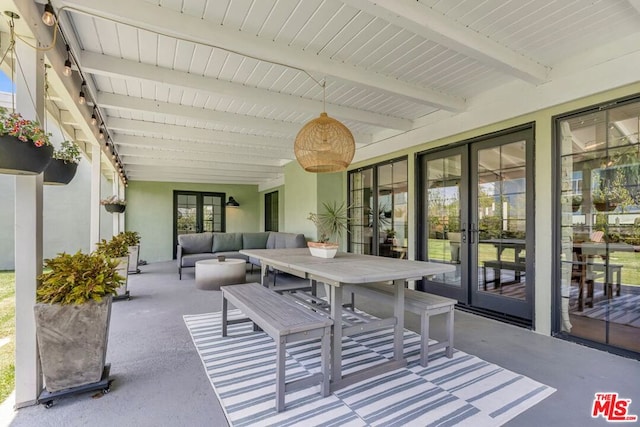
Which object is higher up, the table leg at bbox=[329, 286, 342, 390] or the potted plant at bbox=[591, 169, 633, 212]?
the potted plant at bbox=[591, 169, 633, 212]

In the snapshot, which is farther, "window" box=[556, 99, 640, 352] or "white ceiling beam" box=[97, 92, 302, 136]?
"white ceiling beam" box=[97, 92, 302, 136]

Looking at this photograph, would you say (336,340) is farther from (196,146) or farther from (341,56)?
(196,146)

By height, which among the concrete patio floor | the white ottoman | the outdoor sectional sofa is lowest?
the concrete patio floor

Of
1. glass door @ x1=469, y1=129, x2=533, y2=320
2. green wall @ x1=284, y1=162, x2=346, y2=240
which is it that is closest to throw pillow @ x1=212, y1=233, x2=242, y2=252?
green wall @ x1=284, y1=162, x2=346, y2=240

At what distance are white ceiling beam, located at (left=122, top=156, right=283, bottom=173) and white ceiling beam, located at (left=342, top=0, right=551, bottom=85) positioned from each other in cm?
560

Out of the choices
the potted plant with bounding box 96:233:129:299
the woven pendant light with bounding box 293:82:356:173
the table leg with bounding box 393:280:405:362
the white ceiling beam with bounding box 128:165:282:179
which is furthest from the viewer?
the white ceiling beam with bounding box 128:165:282:179

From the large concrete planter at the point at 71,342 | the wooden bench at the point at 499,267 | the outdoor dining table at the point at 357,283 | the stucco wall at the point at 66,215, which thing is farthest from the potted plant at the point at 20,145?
the stucco wall at the point at 66,215

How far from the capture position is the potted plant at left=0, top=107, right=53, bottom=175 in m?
1.63

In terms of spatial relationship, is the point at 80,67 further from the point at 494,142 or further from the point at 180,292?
the point at 494,142

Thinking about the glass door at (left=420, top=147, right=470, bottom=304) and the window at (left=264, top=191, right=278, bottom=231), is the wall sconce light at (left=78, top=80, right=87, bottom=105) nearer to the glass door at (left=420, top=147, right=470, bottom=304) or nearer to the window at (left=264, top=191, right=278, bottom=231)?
the glass door at (left=420, top=147, right=470, bottom=304)

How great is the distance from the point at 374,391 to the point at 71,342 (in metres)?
2.05

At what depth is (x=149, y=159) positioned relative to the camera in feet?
24.0

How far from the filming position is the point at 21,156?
1690mm

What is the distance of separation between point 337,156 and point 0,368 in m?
3.28
